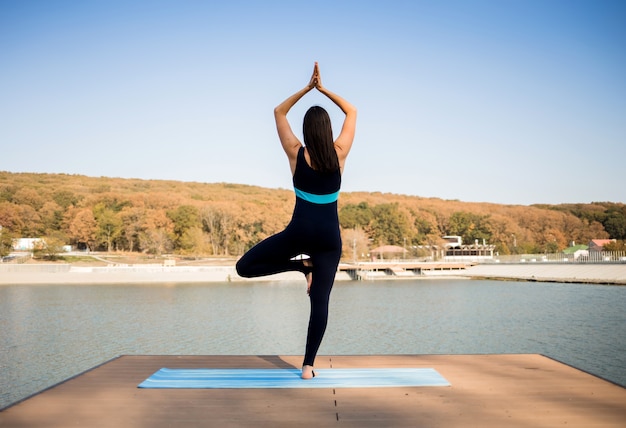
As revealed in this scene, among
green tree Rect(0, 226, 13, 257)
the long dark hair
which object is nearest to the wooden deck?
the long dark hair

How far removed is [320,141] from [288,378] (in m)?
1.71

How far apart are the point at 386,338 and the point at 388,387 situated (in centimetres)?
1240

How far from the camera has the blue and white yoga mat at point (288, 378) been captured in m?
3.69

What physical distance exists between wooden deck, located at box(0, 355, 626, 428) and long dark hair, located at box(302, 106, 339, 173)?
1481 millimetres

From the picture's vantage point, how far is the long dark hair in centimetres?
355

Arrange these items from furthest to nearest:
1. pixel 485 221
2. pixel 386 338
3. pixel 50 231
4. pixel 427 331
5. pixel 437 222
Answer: pixel 437 222 < pixel 485 221 < pixel 50 231 < pixel 427 331 < pixel 386 338

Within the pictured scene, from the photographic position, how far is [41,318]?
A: 2088 cm

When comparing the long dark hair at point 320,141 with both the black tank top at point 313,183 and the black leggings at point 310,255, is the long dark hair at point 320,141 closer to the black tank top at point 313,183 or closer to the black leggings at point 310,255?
the black tank top at point 313,183

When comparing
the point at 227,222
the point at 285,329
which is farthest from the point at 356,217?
the point at 285,329

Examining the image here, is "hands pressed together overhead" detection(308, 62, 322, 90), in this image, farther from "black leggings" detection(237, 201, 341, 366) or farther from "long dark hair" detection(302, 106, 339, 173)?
"black leggings" detection(237, 201, 341, 366)

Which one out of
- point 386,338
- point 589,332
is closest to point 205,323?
point 386,338

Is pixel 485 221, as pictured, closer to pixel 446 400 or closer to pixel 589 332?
pixel 589 332

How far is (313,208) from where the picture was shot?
3.61 m

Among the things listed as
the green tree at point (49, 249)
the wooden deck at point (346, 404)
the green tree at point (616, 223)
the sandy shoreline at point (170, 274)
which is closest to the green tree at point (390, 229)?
Answer: the sandy shoreline at point (170, 274)
